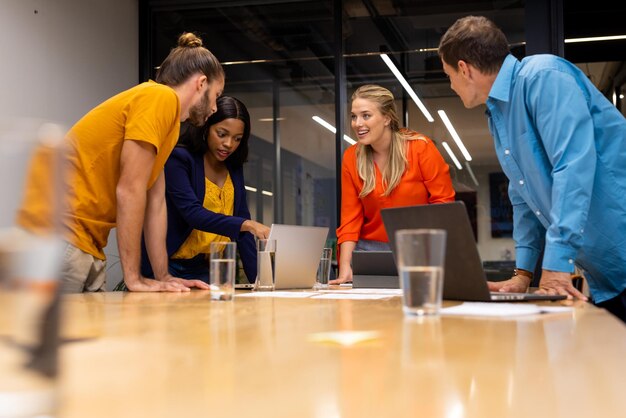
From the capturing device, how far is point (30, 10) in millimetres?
3805

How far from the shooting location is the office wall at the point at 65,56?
3635 mm

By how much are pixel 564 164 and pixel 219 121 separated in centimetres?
171

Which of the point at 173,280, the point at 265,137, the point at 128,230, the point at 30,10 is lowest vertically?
the point at 173,280

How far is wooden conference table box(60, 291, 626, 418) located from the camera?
1.63 ft

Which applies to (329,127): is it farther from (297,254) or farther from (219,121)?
(297,254)

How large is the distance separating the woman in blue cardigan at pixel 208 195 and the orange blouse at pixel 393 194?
1.54ft

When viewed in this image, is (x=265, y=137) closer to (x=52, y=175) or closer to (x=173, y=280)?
(x=173, y=280)

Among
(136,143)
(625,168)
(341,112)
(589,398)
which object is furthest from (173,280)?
(341,112)

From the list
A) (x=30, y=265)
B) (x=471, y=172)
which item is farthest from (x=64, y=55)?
(x=30, y=265)

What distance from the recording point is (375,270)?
2457mm

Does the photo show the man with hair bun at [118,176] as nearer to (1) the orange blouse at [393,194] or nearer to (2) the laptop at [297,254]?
(2) the laptop at [297,254]

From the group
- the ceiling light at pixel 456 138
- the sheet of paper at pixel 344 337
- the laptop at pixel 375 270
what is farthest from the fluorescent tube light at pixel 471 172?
the sheet of paper at pixel 344 337

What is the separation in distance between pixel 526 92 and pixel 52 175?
1771 mm

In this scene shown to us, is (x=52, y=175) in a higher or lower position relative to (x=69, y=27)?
lower
